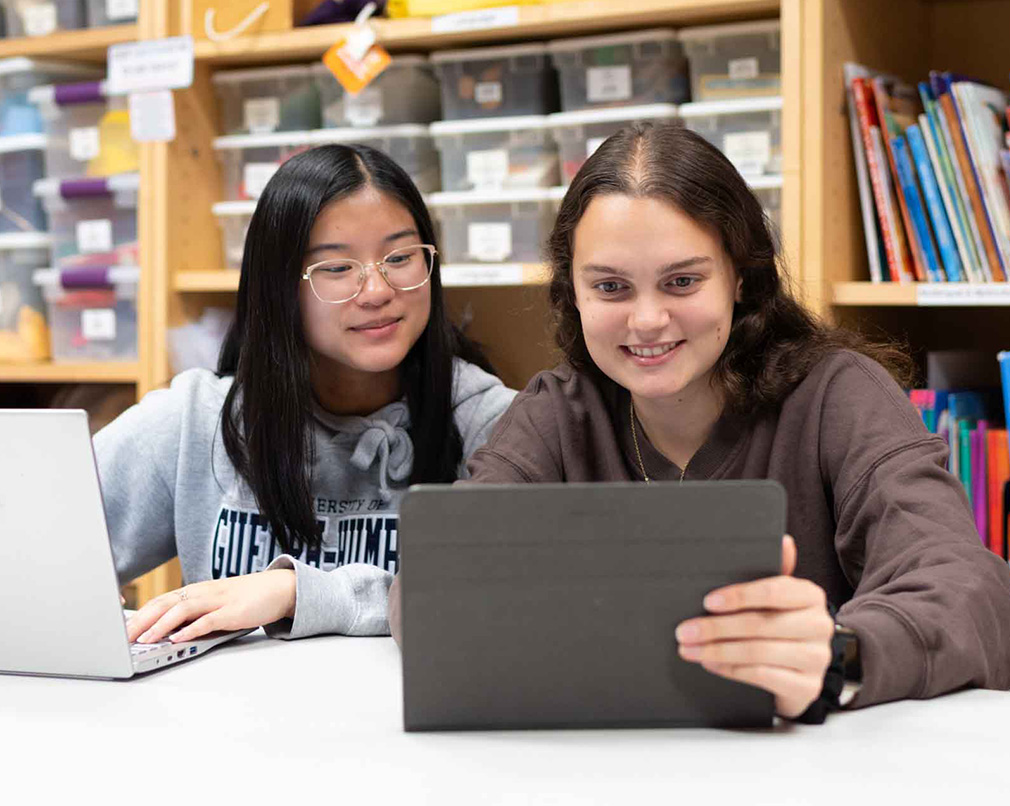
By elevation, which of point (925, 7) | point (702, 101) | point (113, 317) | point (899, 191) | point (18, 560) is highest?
point (925, 7)

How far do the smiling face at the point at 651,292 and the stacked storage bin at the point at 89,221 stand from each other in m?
1.33

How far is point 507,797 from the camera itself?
0.76 m

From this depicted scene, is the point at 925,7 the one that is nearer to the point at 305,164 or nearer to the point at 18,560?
the point at 305,164

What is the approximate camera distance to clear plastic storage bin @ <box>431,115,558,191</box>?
2066 millimetres

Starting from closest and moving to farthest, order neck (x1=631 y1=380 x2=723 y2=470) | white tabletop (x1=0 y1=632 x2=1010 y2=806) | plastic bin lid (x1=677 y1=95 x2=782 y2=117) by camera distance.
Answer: white tabletop (x1=0 y1=632 x2=1010 y2=806)
neck (x1=631 y1=380 x2=723 y2=470)
plastic bin lid (x1=677 y1=95 x2=782 y2=117)

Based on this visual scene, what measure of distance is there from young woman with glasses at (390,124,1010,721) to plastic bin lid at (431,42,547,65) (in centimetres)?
77

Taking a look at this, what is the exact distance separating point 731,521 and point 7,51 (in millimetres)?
2098

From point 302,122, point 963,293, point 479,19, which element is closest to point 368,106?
point 302,122

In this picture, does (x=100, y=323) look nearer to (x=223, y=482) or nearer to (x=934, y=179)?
(x=223, y=482)

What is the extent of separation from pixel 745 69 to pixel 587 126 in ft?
0.88

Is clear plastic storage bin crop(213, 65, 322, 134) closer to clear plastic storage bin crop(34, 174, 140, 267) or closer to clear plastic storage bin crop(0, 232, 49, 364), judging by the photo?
clear plastic storage bin crop(34, 174, 140, 267)

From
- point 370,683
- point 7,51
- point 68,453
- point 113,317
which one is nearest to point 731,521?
point 370,683

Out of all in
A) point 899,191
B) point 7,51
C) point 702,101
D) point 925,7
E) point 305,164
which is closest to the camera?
point 305,164

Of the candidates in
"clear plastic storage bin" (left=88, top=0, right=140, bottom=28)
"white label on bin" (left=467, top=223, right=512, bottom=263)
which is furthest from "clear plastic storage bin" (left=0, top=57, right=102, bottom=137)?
"white label on bin" (left=467, top=223, right=512, bottom=263)
